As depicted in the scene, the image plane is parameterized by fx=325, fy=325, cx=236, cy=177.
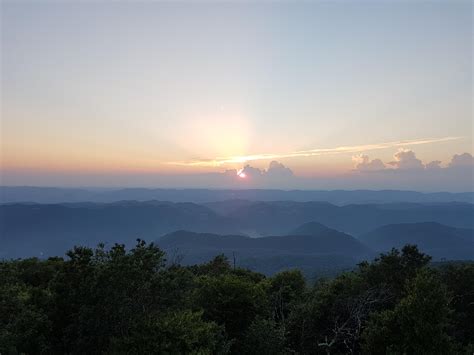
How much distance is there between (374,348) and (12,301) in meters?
26.6

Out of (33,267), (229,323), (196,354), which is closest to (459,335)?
(229,323)

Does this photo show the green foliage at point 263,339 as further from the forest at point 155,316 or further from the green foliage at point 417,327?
the green foliage at point 417,327

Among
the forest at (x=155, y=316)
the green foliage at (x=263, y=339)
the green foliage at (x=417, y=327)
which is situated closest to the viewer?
the forest at (x=155, y=316)

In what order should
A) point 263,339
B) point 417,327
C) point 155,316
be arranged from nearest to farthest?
point 417,327 → point 155,316 → point 263,339

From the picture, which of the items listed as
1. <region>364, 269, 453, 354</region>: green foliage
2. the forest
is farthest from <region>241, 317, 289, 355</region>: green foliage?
<region>364, 269, 453, 354</region>: green foliage

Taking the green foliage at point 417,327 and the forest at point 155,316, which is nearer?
the forest at point 155,316

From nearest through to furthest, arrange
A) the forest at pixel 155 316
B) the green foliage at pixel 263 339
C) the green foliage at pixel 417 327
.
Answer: the forest at pixel 155 316 → the green foliage at pixel 417 327 → the green foliage at pixel 263 339

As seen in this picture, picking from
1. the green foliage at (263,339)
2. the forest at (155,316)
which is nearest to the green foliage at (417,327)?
the forest at (155,316)

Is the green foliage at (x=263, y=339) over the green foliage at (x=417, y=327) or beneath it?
beneath

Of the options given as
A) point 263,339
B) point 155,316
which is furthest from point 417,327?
point 155,316

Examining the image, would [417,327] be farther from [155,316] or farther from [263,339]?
[155,316]

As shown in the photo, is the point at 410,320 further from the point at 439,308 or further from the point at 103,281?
the point at 103,281

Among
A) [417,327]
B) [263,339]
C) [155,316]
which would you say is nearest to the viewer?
[417,327]

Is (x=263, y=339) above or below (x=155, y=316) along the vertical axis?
below
